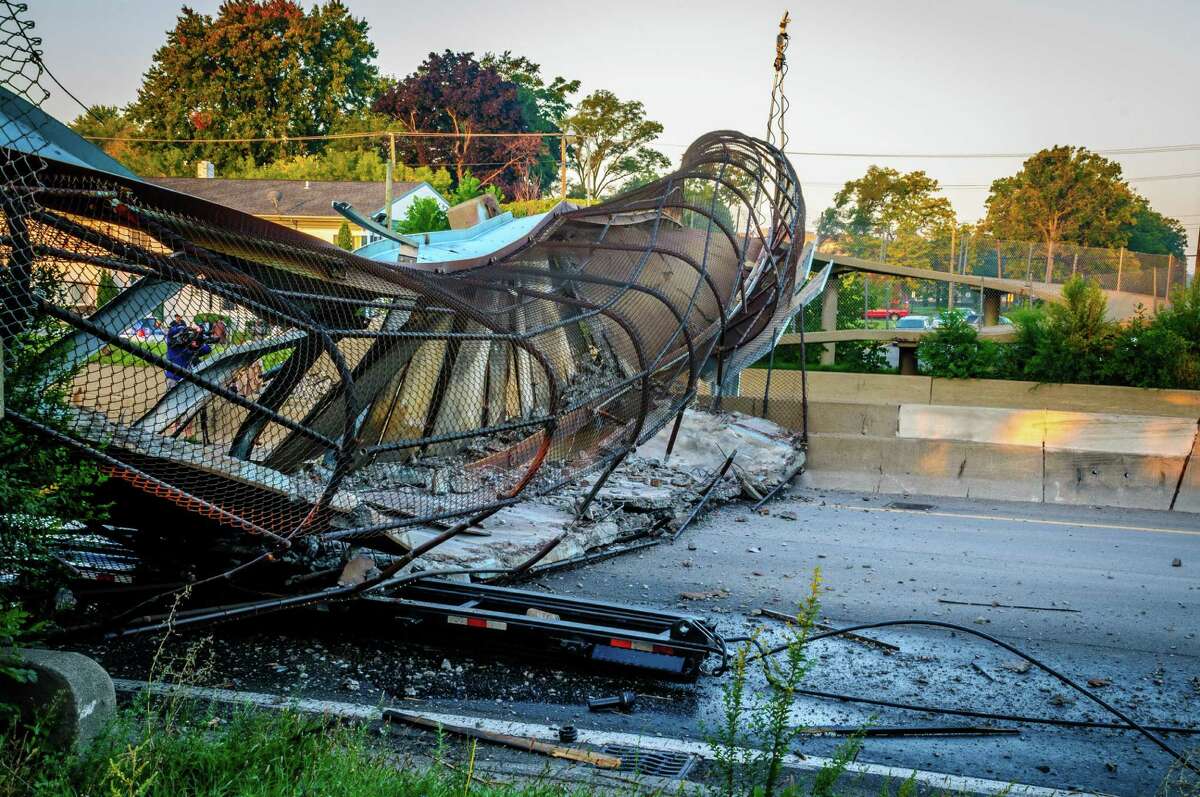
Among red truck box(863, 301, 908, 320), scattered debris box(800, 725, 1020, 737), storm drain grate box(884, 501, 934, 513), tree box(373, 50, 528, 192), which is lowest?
scattered debris box(800, 725, 1020, 737)

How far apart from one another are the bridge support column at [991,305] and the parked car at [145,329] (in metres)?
21.4

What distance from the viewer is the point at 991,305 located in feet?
77.2

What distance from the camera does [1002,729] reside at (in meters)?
5.11

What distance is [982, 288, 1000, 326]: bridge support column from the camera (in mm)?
23275

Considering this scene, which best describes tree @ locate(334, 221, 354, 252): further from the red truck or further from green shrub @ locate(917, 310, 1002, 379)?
green shrub @ locate(917, 310, 1002, 379)

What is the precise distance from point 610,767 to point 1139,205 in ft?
165

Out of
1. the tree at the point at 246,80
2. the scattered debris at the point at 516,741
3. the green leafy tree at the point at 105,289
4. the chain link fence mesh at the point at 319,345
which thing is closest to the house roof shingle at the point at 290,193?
the tree at the point at 246,80

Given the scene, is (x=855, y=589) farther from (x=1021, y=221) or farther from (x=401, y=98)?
(x=401, y=98)

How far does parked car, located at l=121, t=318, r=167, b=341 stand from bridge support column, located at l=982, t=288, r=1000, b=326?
21356 millimetres

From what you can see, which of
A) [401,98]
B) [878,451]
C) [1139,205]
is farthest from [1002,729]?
[401,98]

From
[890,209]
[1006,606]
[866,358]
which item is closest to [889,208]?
[890,209]

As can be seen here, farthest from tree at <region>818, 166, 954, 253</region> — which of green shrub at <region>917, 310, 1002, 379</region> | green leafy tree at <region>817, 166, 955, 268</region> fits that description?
green shrub at <region>917, 310, 1002, 379</region>

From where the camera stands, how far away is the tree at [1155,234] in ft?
169

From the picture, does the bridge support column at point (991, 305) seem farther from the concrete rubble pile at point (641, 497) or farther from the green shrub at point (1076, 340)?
the concrete rubble pile at point (641, 497)
